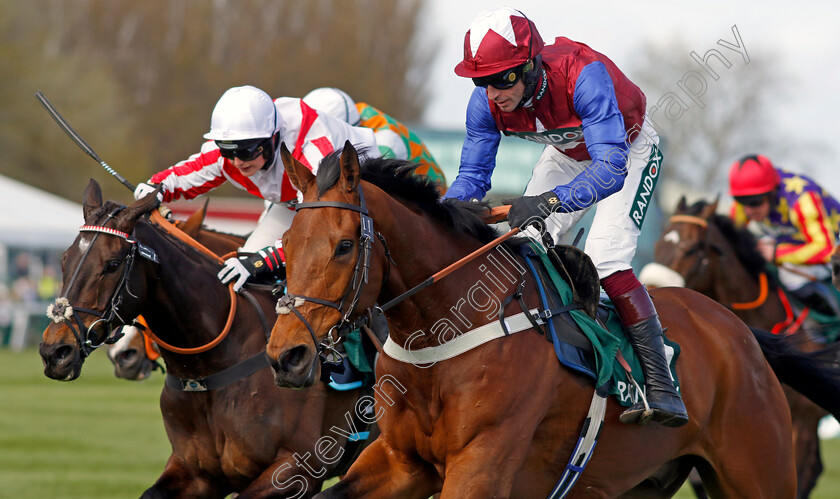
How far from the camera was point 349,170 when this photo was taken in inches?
→ 135

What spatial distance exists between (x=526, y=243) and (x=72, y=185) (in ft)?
94.2

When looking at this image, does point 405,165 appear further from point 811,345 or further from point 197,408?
point 811,345

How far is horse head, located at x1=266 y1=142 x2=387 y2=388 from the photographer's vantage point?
3.18 metres

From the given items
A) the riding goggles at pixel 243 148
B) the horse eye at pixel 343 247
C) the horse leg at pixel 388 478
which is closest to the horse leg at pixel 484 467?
the horse leg at pixel 388 478

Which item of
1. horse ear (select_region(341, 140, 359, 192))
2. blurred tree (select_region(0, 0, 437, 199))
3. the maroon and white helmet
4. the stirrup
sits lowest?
blurred tree (select_region(0, 0, 437, 199))

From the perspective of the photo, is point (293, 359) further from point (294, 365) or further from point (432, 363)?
point (432, 363)

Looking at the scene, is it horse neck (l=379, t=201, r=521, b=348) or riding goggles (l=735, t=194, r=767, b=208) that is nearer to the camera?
horse neck (l=379, t=201, r=521, b=348)

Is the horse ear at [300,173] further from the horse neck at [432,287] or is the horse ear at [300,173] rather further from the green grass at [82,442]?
the green grass at [82,442]

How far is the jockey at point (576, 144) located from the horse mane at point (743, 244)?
3.62 metres

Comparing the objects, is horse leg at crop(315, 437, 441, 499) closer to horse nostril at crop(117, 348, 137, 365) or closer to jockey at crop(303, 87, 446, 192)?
horse nostril at crop(117, 348, 137, 365)

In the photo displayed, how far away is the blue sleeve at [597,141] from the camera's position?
12.8 ft

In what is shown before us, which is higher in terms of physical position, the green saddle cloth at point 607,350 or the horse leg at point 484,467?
the green saddle cloth at point 607,350

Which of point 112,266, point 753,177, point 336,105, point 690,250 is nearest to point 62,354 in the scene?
point 112,266

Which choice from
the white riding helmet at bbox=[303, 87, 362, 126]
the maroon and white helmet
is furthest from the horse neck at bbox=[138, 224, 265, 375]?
the white riding helmet at bbox=[303, 87, 362, 126]
